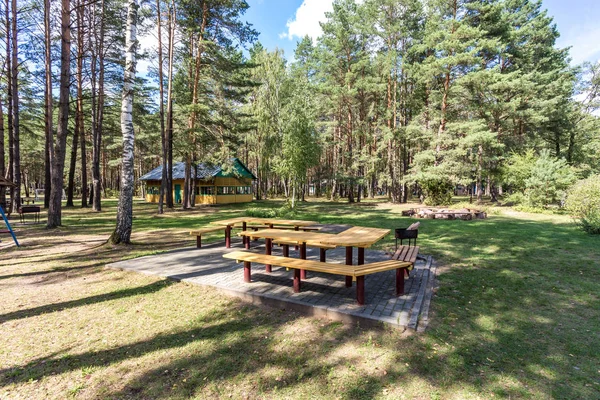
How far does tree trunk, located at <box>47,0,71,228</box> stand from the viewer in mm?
10359

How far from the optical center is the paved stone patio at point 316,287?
3926mm

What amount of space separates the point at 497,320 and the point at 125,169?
9.24m

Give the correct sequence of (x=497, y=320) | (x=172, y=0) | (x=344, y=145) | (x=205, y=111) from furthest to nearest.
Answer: (x=344, y=145), (x=205, y=111), (x=172, y=0), (x=497, y=320)

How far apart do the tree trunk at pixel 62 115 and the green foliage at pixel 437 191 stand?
23.0 metres

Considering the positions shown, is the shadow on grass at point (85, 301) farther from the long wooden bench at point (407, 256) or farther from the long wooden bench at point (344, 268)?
the long wooden bench at point (407, 256)

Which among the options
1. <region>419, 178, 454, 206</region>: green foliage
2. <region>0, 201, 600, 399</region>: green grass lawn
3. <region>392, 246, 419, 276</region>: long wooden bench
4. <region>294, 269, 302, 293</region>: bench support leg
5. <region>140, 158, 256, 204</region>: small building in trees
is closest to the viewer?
<region>0, 201, 600, 399</region>: green grass lawn

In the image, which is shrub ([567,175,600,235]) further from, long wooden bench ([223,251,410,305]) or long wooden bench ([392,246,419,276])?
long wooden bench ([223,251,410,305])

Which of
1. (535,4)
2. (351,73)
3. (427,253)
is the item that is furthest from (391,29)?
(427,253)

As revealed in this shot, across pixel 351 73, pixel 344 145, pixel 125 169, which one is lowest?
pixel 125 169

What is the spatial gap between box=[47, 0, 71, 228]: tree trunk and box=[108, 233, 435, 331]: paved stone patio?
7774 mm

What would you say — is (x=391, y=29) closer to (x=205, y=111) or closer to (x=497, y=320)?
(x=205, y=111)

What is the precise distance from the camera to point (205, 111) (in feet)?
64.2

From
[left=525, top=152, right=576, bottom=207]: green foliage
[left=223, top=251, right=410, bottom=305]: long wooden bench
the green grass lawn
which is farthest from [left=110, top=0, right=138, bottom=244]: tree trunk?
[left=525, top=152, right=576, bottom=207]: green foliage

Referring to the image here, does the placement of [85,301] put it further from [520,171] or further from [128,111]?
[520,171]
